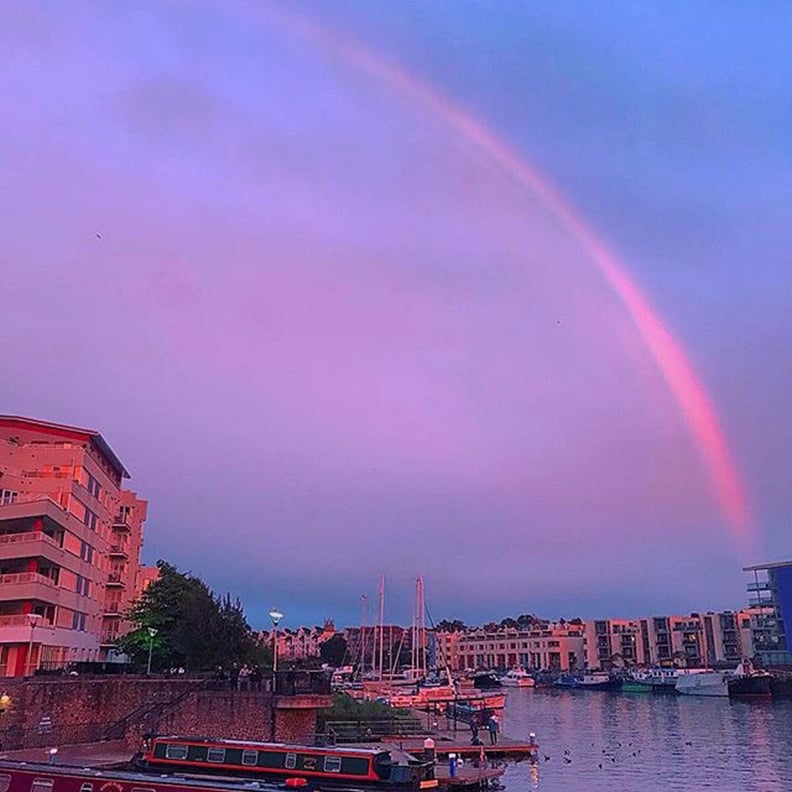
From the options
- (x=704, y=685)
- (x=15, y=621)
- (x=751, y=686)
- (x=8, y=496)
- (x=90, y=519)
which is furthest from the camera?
(x=704, y=685)

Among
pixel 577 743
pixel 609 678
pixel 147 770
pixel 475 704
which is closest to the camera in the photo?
pixel 147 770

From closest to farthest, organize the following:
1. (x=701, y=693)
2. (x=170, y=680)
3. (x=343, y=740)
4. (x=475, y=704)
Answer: (x=170, y=680) < (x=343, y=740) < (x=475, y=704) < (x=701, y=693)

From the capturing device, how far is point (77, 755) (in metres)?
39.2

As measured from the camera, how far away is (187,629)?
60.9m

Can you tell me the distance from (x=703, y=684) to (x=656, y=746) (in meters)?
83.6

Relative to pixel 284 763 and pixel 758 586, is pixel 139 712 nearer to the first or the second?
pixel 284 763

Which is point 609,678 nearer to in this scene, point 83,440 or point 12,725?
point 83,440

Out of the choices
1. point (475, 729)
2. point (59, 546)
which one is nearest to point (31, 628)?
point (59, 546)

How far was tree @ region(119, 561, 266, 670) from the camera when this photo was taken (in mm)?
61312

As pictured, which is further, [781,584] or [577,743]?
[781,584]

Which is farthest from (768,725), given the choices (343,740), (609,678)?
(609,678)

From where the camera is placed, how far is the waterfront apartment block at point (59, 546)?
187ft

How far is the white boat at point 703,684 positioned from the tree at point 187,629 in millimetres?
95616

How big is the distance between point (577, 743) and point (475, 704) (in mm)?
31312
